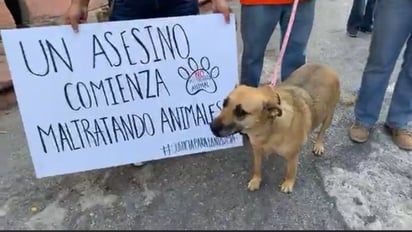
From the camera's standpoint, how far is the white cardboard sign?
2371 mm

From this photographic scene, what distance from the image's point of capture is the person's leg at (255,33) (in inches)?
108

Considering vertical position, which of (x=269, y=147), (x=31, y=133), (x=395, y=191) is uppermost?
(x=31, y=133)

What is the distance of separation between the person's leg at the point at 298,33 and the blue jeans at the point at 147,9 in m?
0.63

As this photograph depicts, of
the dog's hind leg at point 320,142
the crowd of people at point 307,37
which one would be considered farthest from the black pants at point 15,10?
the dog's hind leg at point 320,142

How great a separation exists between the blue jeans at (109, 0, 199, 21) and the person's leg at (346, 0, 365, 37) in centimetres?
284

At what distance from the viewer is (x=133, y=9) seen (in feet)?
8.33

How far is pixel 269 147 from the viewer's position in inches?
98.2

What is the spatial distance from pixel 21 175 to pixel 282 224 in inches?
60.3

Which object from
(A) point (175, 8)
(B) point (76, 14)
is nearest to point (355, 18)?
(A) point (175, 8)

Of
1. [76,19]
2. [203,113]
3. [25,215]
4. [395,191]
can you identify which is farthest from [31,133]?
[395,191]

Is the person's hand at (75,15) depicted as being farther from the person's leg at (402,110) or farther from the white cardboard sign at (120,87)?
the person's leg at (402,110)

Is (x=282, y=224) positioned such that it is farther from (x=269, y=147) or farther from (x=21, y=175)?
(x=21, y=175)

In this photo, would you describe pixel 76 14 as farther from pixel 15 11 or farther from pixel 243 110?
pixel 15 11

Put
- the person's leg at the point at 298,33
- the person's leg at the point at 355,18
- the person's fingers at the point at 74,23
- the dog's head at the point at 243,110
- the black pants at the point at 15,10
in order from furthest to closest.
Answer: the person's leg at the point at 355,18, the black pants at the point at 15,10, the person's leg at the point at 298,33, the person's fingers at the point at 74,23, the dog's head at the point at 243,110
